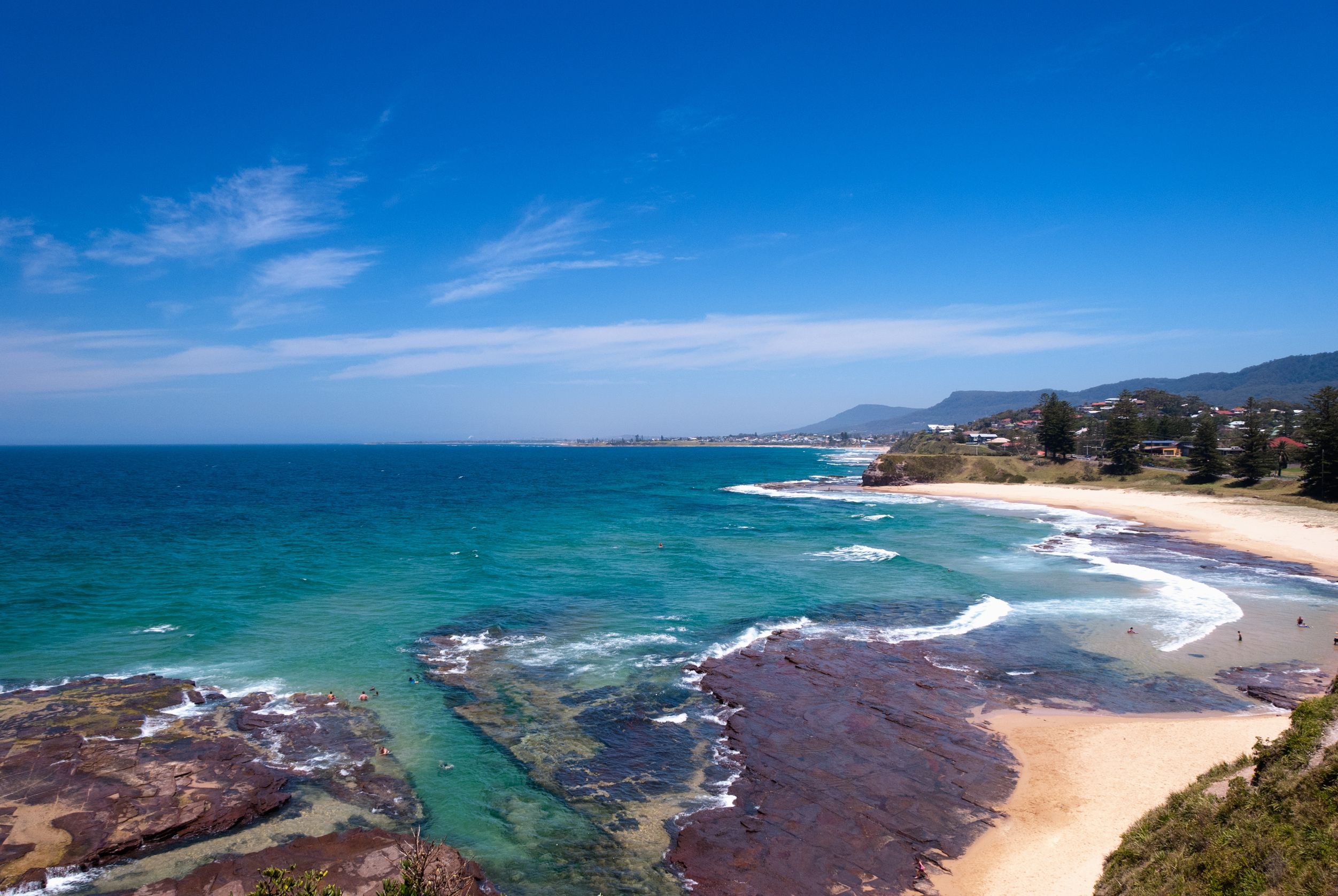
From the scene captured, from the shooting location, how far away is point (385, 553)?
166 ft

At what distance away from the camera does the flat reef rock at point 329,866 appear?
537 inches

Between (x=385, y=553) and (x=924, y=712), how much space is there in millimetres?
41814

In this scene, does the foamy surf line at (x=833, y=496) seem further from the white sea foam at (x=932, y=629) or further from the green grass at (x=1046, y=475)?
the white sea foam at (x=932, y=629)

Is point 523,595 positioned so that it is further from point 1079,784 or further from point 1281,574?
point 1281,574

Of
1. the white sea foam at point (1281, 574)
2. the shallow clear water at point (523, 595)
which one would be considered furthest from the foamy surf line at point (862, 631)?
the white sea foam at point (1281, 574)

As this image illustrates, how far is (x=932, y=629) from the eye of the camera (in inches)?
1268

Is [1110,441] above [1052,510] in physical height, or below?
above

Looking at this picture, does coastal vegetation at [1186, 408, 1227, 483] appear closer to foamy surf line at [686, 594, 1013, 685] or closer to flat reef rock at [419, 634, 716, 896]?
foamy surf line at [686, 594, 1013, 685]

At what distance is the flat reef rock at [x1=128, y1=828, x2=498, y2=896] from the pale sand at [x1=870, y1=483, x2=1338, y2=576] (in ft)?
179

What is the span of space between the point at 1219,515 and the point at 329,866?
80963 millimetres

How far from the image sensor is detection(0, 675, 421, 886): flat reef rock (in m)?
15.4

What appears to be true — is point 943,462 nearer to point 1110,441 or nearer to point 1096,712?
point 1110,441

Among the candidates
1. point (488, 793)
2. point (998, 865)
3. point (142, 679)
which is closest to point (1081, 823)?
point (998, 865)

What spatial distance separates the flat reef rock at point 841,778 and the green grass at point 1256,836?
14.0ft
